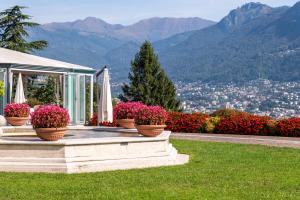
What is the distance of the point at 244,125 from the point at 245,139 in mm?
1835

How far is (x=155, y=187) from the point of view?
8977 mm

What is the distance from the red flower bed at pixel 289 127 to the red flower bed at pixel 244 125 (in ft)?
1.74

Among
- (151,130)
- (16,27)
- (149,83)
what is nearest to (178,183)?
(151,130)

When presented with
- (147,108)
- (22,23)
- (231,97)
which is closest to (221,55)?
(231,97)

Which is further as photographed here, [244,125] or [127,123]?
[244,125]

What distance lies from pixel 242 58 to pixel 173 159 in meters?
167

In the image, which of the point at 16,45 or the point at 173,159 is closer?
the point at 173,159

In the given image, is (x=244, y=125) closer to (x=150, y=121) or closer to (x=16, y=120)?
(x=16, y=120)

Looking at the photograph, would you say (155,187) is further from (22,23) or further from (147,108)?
(22,23)

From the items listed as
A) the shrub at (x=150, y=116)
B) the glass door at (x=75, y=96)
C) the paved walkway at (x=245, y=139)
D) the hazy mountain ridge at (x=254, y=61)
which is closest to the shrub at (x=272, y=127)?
the paved walkway at (x=245, y=139)

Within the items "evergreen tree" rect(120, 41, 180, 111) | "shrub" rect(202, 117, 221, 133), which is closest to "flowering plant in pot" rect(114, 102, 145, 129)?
"shrub" rect(202, 117, 221, 133)

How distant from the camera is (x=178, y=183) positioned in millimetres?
9406

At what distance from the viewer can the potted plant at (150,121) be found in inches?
476

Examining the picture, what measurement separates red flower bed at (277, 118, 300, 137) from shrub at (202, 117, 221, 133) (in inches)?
91.8
